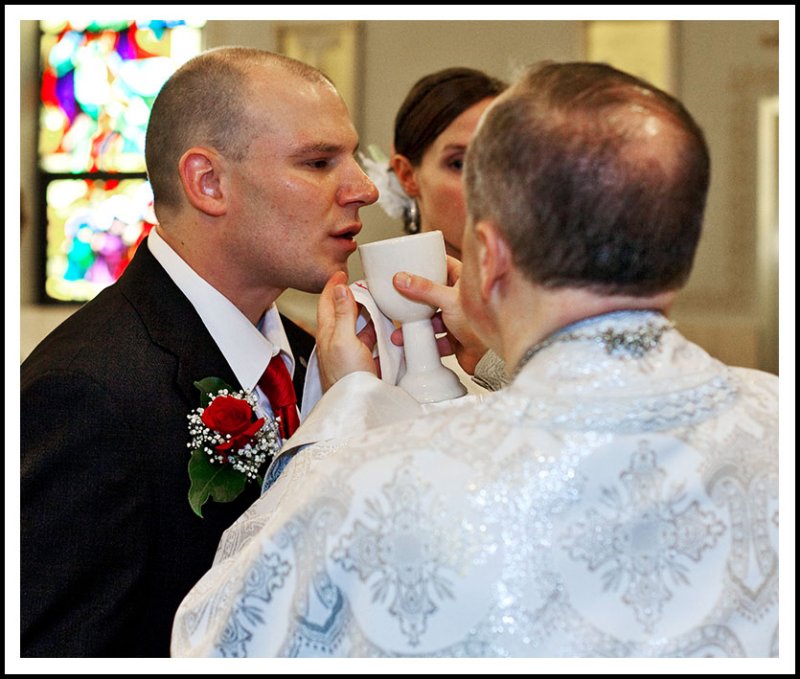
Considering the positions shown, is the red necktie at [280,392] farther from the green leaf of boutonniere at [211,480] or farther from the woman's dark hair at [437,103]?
the woman's dark hair at [437,103]

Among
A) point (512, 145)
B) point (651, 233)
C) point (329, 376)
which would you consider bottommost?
point (329, 376)

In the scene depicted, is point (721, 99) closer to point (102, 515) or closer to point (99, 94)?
point (99, 94)

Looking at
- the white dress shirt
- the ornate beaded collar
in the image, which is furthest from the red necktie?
the ornate beaded collar

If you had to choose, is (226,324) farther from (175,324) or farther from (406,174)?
(406,174)

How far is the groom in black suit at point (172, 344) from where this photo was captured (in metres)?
2.24

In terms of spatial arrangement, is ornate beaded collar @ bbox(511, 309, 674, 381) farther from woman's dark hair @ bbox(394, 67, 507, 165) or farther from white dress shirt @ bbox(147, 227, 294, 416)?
woman's dark hair @ bbox(394, 67, 507, 165)

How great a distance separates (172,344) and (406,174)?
5.52 ft

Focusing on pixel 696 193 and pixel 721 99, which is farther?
pixel 721 99

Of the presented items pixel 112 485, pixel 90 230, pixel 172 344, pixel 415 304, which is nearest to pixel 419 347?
pixel 415 304

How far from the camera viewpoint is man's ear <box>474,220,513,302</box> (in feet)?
5.18

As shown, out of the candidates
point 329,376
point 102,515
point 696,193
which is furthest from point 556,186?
point 102,515

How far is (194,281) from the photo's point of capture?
2766 millimetres

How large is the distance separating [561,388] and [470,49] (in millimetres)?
6946

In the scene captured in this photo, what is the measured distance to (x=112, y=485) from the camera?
2291 mm
